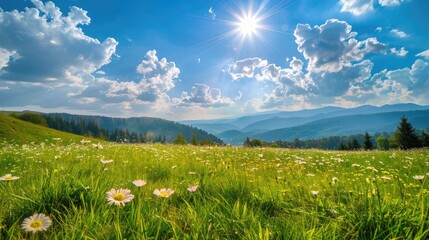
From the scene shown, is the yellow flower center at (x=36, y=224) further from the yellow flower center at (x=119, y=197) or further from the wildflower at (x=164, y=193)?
the wildflower at (x=164, y=193)

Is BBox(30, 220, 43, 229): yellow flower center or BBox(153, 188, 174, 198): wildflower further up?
BBox(153, 188, 174, 198): wildflower

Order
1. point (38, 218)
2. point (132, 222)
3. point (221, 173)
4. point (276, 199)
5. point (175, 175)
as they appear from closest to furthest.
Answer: point (38, 218) → point (132, 222) → point (276, 199) → point (221, 173) → point (175, 175)

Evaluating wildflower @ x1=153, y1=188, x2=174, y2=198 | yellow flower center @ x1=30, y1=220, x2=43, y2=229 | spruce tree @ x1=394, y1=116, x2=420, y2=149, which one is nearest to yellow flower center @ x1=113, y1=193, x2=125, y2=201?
wildflower @ x1=153, y1=188, x2=174, y2=198

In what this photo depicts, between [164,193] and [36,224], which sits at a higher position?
[164,193]

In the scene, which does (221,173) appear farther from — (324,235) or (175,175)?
(324,235)

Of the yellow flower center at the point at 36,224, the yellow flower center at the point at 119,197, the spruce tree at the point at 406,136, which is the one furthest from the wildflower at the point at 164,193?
the spruce tree at the point at 406,136

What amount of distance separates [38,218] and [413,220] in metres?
3.16

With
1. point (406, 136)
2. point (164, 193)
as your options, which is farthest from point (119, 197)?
point (406, 136)

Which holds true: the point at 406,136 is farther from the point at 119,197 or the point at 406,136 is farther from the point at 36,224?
the point at 36,224

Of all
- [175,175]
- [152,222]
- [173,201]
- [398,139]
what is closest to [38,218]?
[152,222]

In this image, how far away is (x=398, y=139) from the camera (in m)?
81.3

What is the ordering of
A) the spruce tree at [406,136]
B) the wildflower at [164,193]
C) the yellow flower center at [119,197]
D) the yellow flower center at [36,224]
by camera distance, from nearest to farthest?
the yellow flower center at [36,224] → the yellow flower center at [119,197] → the wildflower at [164,193] → the spruce tree at [406,136]

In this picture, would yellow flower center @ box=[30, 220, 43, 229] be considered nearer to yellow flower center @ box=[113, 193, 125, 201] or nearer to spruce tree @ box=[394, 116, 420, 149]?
yellow flower center @ box=[113, 193, 125, 201]

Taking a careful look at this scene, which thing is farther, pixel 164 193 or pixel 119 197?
pixel 164 193
